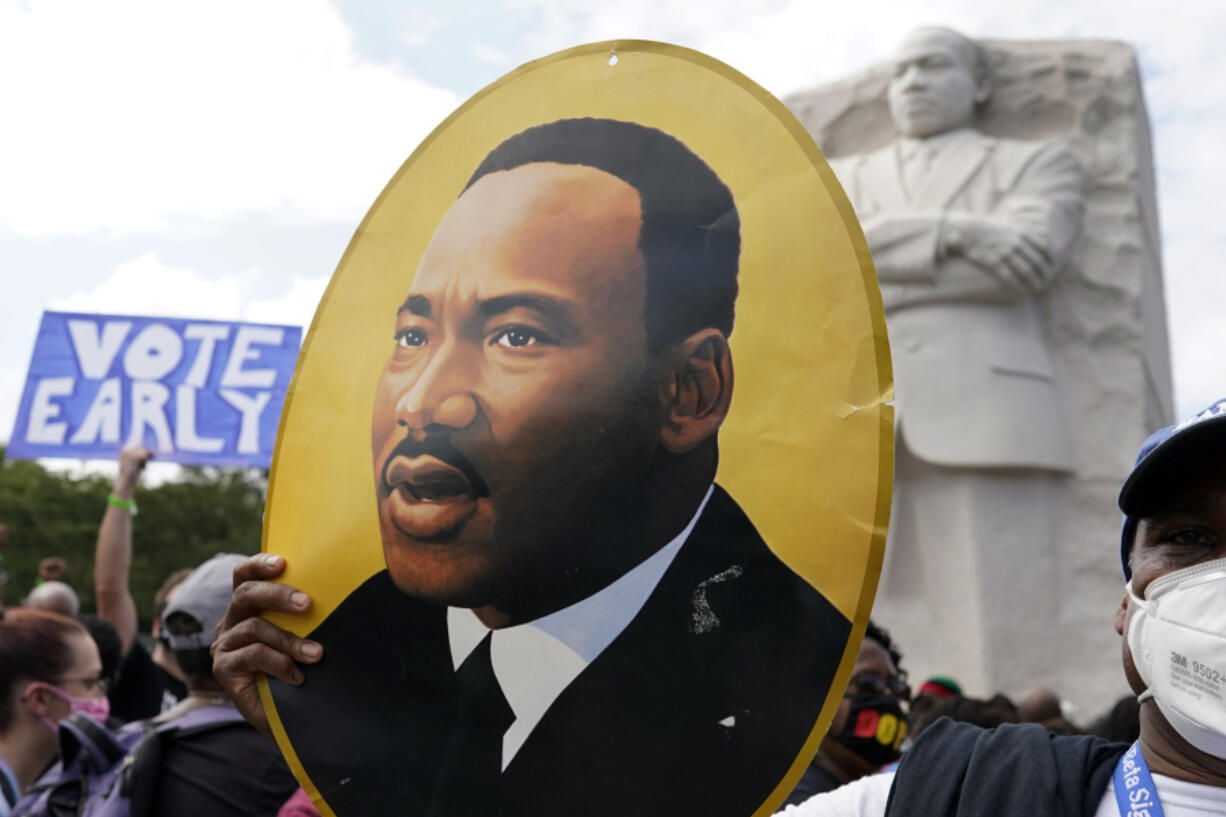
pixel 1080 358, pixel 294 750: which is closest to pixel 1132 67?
pixel 1080 358

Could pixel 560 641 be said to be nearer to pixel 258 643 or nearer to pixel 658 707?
pixel 658 707

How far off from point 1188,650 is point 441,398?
81cm

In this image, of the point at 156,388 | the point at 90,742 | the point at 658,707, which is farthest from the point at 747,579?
the point at 156,388

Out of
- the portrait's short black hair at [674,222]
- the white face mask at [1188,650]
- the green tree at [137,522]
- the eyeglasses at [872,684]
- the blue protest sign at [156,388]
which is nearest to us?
the white face mask at [1188,650]

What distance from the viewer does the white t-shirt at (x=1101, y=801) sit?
102 centimetres

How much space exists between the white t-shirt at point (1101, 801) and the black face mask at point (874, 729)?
1154 mm

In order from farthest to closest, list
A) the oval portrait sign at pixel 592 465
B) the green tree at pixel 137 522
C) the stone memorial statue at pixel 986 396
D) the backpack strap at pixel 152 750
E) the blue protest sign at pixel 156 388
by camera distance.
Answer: the green tree at pixel 137 522 → the stone memorial statue at pixel 986 396 → the blue protest sign at pixel 156 388 → the backpack strap at pixel 152 750 → the oval portrait sign at pixel 592 465

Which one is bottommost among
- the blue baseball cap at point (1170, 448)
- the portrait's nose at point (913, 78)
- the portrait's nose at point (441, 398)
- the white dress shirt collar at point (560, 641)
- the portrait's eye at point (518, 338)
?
the white dress shirt collar at point (560, 641)

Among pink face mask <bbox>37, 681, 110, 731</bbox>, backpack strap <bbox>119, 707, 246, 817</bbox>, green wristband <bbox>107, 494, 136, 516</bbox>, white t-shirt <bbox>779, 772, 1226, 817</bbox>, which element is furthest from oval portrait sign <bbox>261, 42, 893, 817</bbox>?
green wristband <bbox>107, 494, 136, 516</bbox>

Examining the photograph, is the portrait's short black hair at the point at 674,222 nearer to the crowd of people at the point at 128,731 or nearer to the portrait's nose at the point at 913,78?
the crowd of people at the point at 128,731

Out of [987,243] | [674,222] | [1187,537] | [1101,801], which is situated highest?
[987,243]

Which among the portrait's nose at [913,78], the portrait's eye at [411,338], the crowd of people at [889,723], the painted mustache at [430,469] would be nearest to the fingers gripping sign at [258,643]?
the crowd of people at [889,723]

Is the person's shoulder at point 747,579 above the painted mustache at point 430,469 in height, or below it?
below

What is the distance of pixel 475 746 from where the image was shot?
1.23 m
